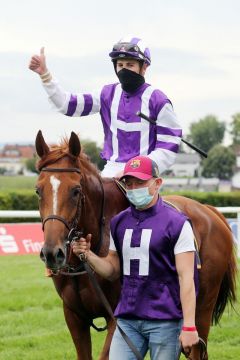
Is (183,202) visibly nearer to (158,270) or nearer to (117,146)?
(117,146)

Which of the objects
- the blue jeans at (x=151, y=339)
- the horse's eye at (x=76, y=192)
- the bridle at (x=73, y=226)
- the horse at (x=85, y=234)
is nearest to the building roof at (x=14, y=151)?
the horse at (x=85, y=234)

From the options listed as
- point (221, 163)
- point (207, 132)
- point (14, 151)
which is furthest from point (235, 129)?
point (14, 151)

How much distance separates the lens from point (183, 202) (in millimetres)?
5340

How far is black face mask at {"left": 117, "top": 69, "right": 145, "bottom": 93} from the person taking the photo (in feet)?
16.1

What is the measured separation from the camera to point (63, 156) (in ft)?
13.9

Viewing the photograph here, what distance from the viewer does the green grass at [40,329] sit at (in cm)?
630

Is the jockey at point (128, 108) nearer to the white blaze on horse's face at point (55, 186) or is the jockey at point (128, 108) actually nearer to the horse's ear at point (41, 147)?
the horse's ear at point (41, 147)

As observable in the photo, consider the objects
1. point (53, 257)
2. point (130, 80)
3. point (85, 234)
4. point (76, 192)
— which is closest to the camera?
point (53, 257)

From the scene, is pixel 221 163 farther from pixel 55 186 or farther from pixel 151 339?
pixel 151 339

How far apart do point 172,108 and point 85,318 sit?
157 centimetres

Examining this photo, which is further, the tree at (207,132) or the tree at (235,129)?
the tree at (207,132)

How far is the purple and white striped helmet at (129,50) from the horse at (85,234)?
79 centimetres

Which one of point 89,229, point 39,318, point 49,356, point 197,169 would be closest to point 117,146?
point 89,229

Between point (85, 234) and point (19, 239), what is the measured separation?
932cm
